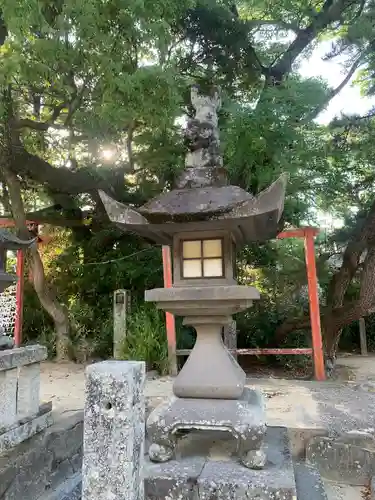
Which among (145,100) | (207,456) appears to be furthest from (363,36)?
(207,456)

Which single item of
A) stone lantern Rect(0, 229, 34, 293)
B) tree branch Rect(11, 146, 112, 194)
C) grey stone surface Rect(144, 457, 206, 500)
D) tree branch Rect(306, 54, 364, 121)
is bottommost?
grey stone surface Rect(144, 457, 206, 500)

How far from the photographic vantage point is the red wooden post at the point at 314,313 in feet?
22.6

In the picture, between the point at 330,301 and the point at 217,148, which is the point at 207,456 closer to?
the point at 217,148

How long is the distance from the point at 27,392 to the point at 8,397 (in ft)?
0.81

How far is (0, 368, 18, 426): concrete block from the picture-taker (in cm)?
348

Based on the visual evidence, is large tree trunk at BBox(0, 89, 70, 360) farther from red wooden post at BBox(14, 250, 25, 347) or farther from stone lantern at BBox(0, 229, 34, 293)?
stone lantern at BBox(0, 229, 34, 293)

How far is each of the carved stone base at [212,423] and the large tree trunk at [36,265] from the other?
6278 millimetres

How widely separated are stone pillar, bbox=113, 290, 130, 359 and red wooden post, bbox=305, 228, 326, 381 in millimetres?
3583

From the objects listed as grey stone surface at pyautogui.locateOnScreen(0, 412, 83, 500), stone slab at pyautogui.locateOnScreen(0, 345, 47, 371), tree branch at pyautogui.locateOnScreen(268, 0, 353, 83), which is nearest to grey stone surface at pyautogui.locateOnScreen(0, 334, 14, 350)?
stone slab at pyautogui.locateOnScreen(0, 345, 47, 371)

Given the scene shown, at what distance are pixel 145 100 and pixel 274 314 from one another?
6.41 m

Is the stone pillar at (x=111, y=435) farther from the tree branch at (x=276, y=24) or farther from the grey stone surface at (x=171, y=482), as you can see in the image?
the tree branch at (x=276, y=24)

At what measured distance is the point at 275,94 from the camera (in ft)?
22.2

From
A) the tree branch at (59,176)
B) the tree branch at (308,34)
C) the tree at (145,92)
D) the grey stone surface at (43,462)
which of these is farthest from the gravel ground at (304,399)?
the tree branch at (308,34)

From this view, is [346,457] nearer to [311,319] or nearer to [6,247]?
[311,319]
